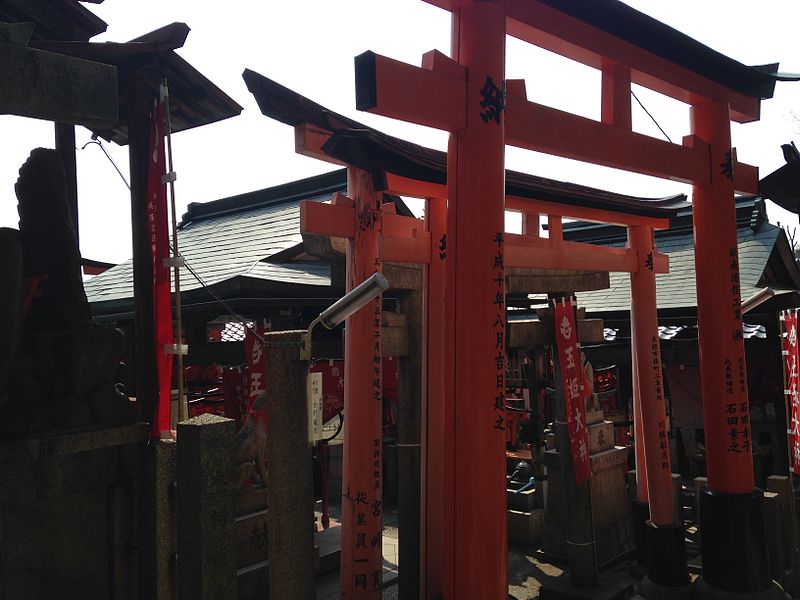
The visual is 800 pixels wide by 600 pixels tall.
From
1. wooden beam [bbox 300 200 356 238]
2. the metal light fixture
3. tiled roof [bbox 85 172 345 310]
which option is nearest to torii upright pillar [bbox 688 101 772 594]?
wooden beam [bbox 300 200 356 238]

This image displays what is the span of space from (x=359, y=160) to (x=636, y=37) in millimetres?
2595

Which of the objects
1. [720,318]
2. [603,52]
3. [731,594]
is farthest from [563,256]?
[731,594]

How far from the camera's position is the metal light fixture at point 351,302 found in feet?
10.7

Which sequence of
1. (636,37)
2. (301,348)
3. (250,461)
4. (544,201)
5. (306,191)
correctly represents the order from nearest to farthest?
(301,348) → (636,37) → (250,461) → (544,201) → (306,191)

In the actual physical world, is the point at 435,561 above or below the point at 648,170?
below

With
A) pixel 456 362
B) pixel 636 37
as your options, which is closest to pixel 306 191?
pixel 636 37

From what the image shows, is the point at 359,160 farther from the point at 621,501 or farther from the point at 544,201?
the point at 621,501

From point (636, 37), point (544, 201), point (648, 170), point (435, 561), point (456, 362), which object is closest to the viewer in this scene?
point (456, 362)

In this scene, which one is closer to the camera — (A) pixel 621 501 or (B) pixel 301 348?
(B) pixel 301 348

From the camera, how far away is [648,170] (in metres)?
6.27

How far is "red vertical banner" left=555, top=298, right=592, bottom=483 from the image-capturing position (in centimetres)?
838

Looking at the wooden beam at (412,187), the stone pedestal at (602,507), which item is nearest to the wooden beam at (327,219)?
the wooden beam at (412,187)

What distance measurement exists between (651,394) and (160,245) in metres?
6.69

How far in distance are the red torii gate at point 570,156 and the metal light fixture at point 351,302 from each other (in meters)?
1.21
